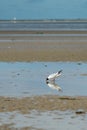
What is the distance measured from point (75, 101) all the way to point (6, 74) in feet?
17.9

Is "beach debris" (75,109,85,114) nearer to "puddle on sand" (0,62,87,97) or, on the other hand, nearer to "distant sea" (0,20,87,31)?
"puddle on sand" (0,62,87,97)

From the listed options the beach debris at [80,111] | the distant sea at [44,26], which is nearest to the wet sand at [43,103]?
the beach debris at [80,111]

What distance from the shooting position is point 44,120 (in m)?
9.37

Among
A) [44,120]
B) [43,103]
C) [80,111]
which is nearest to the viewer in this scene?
[44,120]

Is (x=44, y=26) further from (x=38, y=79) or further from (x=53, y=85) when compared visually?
(x=53, y=85)

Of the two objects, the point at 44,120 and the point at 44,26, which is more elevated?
the point at 44,26

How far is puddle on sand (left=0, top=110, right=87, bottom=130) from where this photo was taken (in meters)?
8.81

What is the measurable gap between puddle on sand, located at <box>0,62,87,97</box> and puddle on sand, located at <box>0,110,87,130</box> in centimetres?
274

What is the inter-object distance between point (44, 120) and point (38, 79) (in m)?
6.31

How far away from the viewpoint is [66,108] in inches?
422

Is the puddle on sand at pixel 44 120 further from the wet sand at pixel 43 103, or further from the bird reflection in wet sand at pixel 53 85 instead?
the bird reflection in wet sand at pixel 53 85

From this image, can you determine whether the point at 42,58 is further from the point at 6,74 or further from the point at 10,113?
the point at 10,113

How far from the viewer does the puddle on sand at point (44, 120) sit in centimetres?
881

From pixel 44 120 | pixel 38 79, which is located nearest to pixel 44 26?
pixel 38 79
